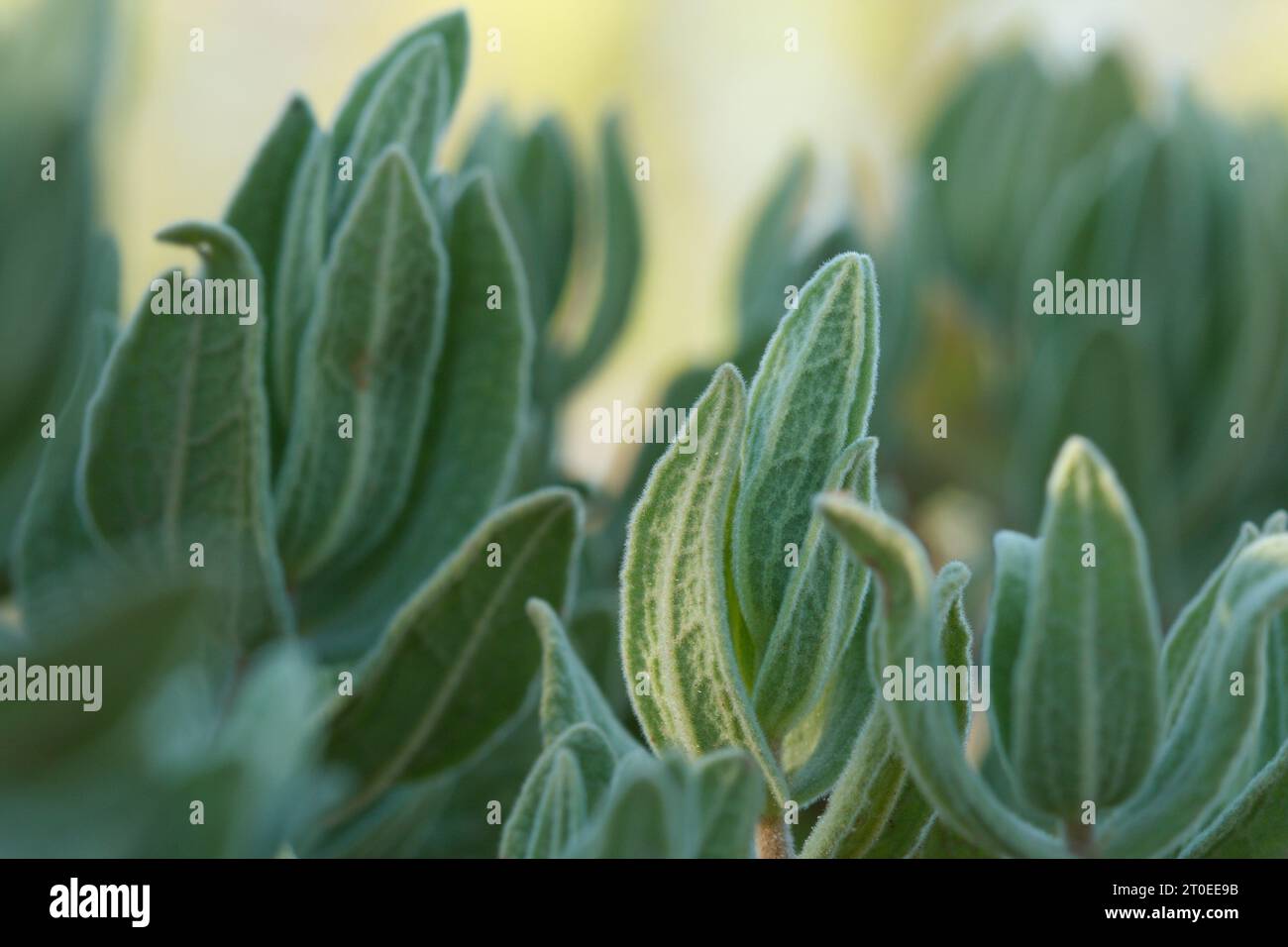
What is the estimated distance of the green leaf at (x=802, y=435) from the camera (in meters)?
0.49

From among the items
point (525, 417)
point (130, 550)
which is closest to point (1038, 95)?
point (525, 417)

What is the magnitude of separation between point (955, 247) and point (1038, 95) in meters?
0.16

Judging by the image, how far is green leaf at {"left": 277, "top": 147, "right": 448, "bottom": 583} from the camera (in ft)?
2.04

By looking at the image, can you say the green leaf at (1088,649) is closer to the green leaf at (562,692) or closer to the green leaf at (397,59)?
the green leaf at (562,692)

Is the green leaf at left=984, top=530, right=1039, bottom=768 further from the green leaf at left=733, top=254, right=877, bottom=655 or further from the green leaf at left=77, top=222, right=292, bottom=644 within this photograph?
the green leaf at left=77, top=222, right=292, bottom=644

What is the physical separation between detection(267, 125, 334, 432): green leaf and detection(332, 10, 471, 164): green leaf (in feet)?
0.05

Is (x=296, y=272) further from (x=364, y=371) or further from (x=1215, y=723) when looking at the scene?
(x=1215, y=723)

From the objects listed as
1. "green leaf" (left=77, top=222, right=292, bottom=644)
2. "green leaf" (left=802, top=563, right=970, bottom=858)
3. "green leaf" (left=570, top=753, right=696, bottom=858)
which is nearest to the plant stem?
"green leaf" (left=802, top=563, right=970, bottom=858)

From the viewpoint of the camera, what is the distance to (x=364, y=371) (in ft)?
2.10

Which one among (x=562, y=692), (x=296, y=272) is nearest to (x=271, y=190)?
(x=296, y=272)

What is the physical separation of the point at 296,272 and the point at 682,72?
256 cm

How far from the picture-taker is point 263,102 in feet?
9.34

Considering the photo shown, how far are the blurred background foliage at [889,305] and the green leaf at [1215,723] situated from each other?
232mm
